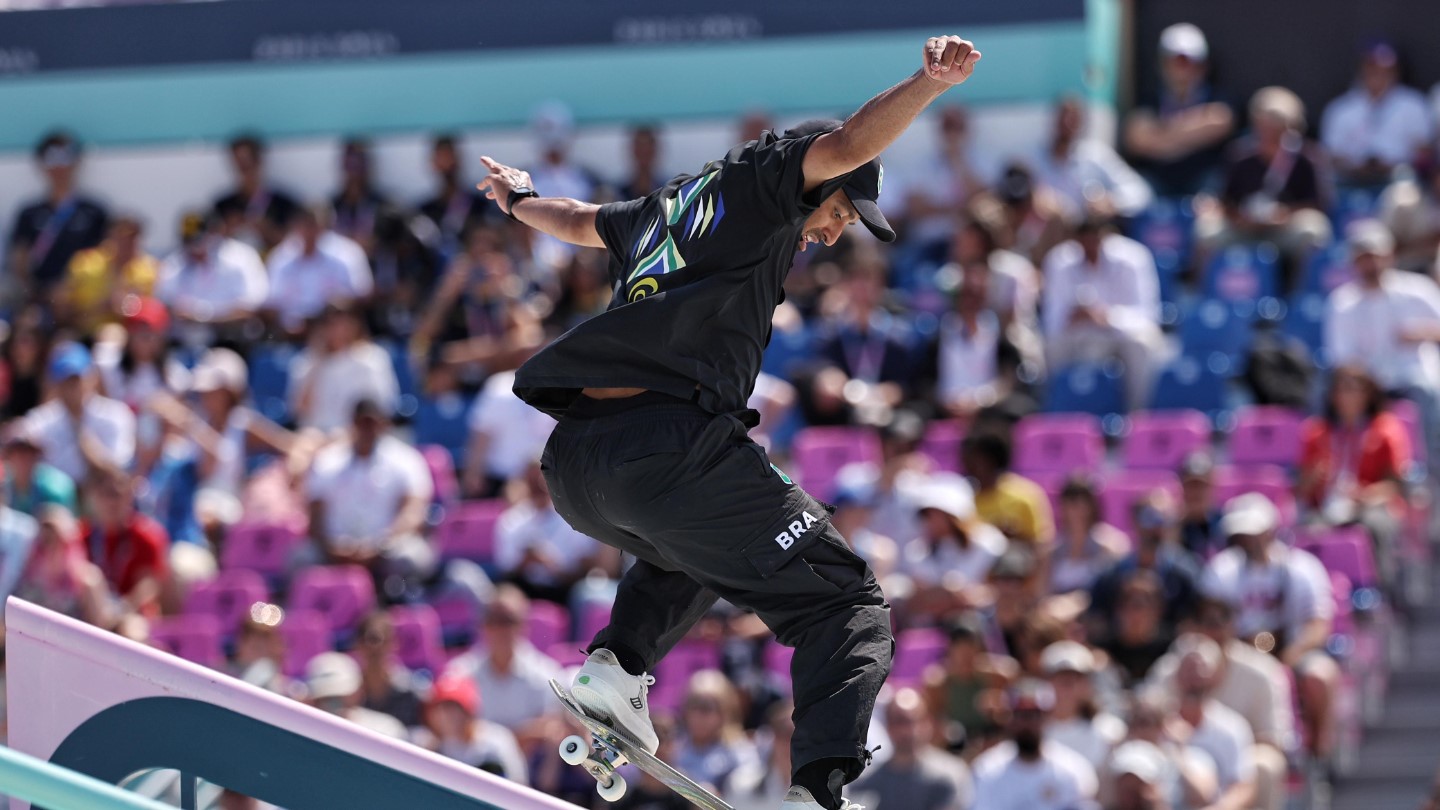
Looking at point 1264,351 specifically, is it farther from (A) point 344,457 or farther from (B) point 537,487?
(A) point 344,457

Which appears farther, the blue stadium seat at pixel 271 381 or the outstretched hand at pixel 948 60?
the blue stadium seat at pixel 271 381

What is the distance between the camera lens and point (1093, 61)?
15250 millimetres

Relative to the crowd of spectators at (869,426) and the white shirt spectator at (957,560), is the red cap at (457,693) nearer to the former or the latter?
the crowd of spectators at (869,426)

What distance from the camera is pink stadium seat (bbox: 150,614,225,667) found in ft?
36.4

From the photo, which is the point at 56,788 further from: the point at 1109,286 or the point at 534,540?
the point at 1109,286

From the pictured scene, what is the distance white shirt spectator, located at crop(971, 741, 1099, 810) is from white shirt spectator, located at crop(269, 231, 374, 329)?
20.7ft

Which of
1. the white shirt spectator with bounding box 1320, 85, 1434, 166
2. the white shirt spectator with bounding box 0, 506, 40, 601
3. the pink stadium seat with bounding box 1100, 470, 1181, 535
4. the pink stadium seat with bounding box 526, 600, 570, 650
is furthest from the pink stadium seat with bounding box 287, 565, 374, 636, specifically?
the white shirt spectator with bounding box 1320, 85, 1434, 166

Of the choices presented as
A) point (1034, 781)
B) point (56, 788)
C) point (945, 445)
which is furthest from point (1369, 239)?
point (56, 788)

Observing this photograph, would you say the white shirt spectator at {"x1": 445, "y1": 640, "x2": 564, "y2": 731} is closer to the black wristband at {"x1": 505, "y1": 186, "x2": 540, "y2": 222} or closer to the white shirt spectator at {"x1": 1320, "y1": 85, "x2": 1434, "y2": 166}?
the black wristband at {"x1": 505, "y1": 186, "x2": 540, "y2": 222}

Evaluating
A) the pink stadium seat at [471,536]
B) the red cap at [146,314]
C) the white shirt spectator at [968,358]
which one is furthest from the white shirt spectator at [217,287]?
the white shirt spectator at [968,358]

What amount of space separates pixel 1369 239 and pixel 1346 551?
2.17 meters

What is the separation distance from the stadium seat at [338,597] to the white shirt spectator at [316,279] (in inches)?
116

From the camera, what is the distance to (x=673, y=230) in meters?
5.28

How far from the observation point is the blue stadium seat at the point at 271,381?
45.4ft
